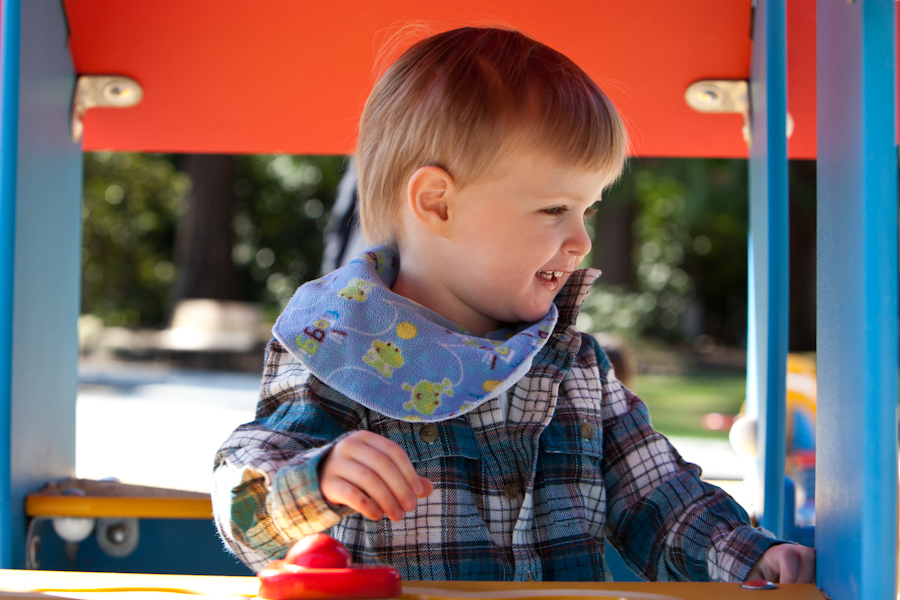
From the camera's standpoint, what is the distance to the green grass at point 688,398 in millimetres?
7625

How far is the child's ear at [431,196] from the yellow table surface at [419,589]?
0.56 m

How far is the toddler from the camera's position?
1.20m

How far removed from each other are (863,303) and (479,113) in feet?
1.99

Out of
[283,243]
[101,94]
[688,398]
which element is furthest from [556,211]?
[283,243]

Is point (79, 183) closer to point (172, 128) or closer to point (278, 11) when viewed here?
point (172, 128)

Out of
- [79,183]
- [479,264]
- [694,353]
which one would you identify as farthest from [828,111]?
[694,353]

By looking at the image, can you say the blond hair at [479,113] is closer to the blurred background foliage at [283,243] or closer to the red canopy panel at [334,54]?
the red canopy panel at [334,54]

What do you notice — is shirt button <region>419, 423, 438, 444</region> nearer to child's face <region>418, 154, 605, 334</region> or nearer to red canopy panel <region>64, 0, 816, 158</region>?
child's face <region>418, 154, 605, 334</region>

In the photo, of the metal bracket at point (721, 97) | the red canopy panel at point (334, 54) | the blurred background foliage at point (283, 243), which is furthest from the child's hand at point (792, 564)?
the blurred background foliage at point (283, 243)

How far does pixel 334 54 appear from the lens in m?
1.84

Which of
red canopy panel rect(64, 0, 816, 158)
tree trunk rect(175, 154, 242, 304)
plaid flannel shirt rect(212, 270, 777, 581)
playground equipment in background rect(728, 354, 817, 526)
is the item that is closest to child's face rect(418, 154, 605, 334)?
plaid flannel shirt rect(212, 270, 777, 581)

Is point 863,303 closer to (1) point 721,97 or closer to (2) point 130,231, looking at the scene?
(1) point 721,97

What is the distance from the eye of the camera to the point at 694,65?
184 centimetres

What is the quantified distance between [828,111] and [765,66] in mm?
733
